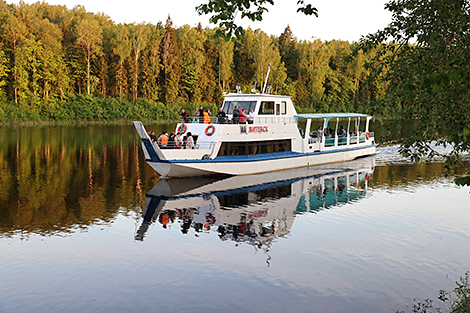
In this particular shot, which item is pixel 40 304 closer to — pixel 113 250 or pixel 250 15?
pixel 113 250

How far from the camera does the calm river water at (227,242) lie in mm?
11773

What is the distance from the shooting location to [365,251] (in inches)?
607

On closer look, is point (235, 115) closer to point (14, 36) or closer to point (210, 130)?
point (210, 130)

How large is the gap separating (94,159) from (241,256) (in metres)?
24.4

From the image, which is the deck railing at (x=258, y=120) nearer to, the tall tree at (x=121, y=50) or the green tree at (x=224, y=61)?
the tall tree at (x=121, y=50)

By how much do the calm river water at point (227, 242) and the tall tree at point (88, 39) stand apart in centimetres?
5344

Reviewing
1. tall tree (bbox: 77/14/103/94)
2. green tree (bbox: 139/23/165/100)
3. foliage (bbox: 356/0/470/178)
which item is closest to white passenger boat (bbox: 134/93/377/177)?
foliage (bbox: 356/0/470/178)

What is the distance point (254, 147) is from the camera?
1203 inches

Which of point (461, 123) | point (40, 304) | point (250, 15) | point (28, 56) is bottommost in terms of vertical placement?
point (40, 304)

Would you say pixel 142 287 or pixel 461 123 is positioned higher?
pixel 461 123

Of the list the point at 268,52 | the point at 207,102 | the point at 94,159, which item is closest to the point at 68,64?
the point at 207,102

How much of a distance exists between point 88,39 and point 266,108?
56049mm

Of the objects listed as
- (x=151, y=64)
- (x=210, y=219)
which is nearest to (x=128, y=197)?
(x=210, y=219)

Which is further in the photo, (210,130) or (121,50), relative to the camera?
(121,50)
